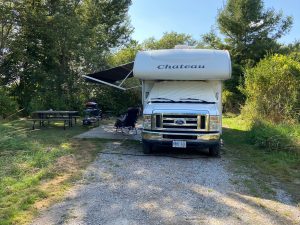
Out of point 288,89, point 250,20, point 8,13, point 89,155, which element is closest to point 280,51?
point 250,20

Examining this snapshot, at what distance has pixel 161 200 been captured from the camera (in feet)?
20.6

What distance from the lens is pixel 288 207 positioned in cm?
610

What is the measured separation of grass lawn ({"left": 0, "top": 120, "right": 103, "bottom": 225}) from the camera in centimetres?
583

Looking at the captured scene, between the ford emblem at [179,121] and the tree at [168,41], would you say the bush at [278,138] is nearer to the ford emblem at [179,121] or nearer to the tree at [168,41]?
the ford emblem at [179,121]

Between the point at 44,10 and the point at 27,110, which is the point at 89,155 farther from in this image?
the point at 44,10

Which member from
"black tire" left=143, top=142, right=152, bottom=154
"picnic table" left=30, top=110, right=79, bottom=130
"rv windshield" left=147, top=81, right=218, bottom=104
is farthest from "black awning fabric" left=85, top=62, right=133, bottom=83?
"black tire" left=143, top=142, right=152, bottom=154

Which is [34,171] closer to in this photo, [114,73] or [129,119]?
[129,119]

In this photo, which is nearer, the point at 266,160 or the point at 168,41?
the point at 266,160

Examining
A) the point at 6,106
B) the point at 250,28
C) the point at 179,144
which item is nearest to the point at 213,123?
the point at 179,144

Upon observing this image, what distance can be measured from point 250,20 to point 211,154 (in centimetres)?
2178

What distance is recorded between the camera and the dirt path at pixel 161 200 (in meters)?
5.42

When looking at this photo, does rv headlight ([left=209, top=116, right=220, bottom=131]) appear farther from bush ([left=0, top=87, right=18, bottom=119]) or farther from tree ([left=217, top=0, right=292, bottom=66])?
tree ([left=217, top=0, right=292, bottom=66])

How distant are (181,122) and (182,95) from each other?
1.39 metres

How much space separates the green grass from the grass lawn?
142 inches
